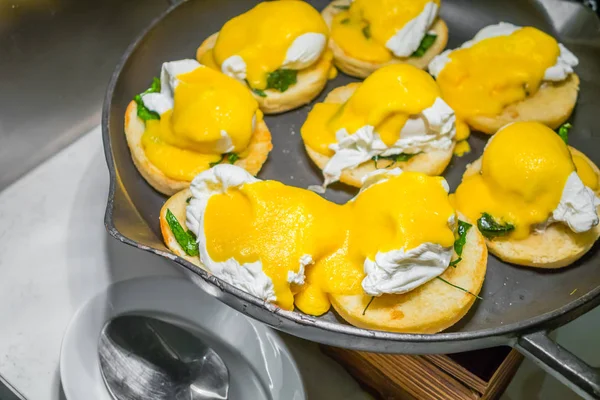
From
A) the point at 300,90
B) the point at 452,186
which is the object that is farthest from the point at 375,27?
the point at 452,186

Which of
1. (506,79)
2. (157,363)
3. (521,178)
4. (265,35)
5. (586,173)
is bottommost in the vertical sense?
(157,363)

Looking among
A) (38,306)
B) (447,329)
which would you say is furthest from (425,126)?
(38,306)

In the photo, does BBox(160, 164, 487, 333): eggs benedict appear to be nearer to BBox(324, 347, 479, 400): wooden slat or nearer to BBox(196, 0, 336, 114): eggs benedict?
BBox(324, 347, 479, 400): wooden slat

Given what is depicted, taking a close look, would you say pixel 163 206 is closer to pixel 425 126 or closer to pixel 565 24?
pixel 425 126

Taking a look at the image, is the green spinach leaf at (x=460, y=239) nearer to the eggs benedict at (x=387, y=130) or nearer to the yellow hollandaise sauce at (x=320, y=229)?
the yellow hollandaise sauce at (x=320, y=229)

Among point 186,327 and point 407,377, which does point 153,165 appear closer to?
point 186,327

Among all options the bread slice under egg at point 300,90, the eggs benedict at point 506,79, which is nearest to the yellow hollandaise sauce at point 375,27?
the bread slice under egg at point 300,90
